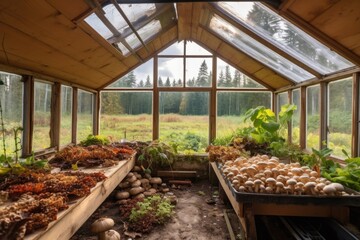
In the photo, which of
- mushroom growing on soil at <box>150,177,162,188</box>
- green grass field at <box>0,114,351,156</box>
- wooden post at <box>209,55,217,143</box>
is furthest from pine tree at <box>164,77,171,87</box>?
mushroom growing on soil at <box>150,177,162,188</box>

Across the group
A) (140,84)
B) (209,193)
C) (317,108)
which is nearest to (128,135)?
(140,84)

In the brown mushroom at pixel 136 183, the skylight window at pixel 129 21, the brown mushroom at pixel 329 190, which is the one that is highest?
the skylight window at pixel 129 21

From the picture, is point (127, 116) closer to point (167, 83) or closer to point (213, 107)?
point (167, 83)

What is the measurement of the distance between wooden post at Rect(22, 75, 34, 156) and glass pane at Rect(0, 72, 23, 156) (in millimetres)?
59

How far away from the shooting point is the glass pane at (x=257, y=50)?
4023mm

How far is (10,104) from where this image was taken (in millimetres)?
3160

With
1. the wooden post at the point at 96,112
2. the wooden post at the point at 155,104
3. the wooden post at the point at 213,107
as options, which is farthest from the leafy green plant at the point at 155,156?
the wooden post at the point at 96,112

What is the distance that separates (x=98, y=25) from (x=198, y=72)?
10.7 feet

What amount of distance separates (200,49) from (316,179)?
4.37 meters

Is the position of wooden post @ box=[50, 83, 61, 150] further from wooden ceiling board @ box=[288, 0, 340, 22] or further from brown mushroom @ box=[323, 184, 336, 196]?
brown mushroom @ box=[323, 184, 336, 196]

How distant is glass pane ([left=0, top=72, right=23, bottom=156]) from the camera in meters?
3.05

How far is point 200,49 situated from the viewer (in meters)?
5.79

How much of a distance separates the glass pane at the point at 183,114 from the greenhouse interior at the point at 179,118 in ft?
0.08

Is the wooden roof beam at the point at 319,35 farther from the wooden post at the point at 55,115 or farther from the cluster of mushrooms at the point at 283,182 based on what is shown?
the wooden post at the point at 55,115
